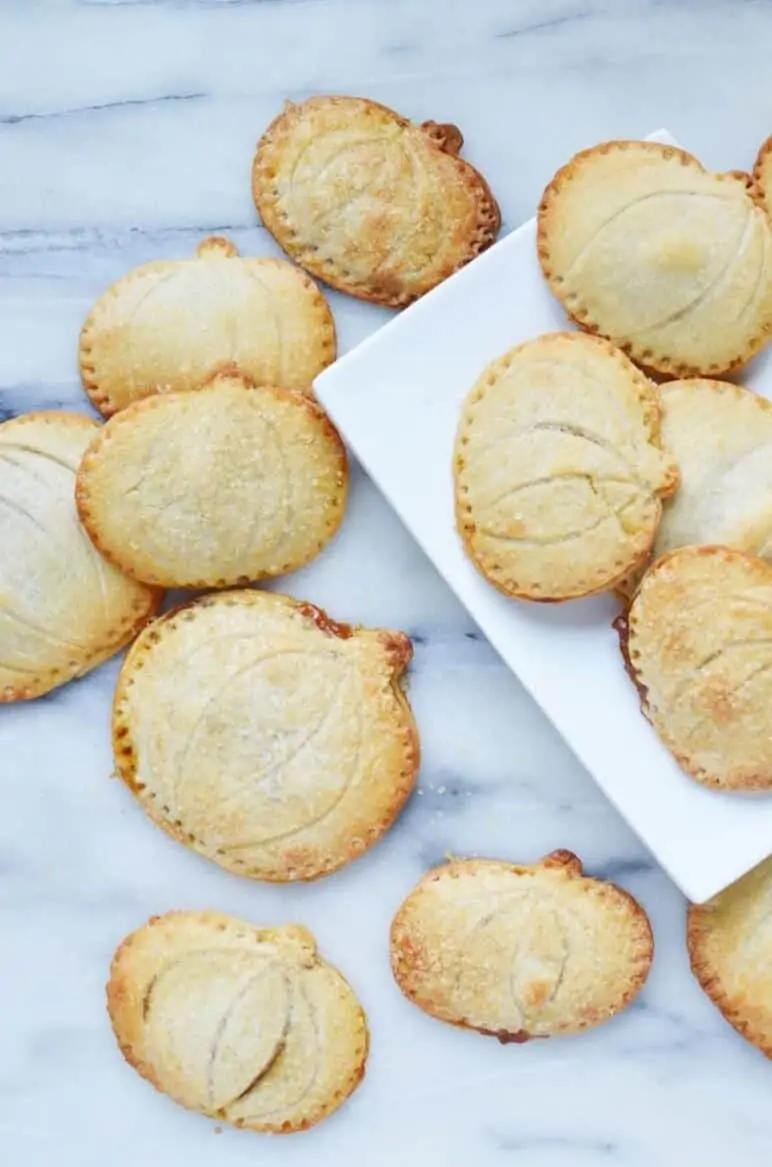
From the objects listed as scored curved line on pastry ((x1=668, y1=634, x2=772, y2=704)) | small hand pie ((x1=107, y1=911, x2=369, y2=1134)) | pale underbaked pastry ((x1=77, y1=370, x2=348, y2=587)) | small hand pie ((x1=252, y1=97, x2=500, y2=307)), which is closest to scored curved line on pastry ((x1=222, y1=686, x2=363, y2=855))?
small hand pie ((x1=107, y1=911, x2=369, y2=1134))

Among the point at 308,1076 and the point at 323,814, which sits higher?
the point at 323,814

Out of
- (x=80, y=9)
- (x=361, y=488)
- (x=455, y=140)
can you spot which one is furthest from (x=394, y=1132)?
(x=80, y=9)

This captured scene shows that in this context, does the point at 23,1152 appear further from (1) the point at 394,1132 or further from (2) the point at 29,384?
(2) the point at 29,384

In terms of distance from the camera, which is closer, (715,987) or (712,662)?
(712,662)

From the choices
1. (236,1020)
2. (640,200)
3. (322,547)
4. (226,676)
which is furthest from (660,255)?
(236,1020)

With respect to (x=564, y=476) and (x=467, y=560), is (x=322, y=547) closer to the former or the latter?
(x=467, y=560)

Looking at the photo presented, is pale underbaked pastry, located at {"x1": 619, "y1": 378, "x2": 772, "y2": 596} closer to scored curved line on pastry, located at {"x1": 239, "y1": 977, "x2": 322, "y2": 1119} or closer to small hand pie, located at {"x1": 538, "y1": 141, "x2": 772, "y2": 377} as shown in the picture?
small hand pie, located at {"x1": 538, "y1": 141, "x2": 772, "y2": 377}
